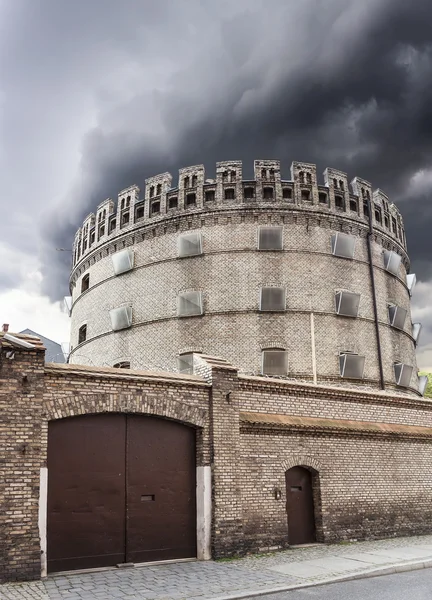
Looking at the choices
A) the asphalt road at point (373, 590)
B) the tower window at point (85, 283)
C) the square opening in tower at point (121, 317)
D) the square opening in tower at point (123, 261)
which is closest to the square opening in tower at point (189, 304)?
the square opening in tower at point (121, 317)

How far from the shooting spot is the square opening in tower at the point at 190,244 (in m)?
26.9

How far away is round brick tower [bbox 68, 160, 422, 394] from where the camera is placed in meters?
25.6

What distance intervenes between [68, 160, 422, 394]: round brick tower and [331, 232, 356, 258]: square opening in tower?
49 millimetres

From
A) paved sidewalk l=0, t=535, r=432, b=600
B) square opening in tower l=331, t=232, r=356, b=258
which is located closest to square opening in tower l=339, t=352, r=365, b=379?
square opening in tower l=331, t=232, r=356, b=258

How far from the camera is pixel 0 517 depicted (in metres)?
10.5

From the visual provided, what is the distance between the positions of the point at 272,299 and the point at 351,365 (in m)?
4.73

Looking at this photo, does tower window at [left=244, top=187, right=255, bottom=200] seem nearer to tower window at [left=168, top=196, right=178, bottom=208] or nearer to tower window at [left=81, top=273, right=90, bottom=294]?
tower window at [left=168, top=196, right=178, bottom=208]

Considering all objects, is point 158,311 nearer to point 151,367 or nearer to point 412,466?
point 151,367

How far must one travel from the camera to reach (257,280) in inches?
1030

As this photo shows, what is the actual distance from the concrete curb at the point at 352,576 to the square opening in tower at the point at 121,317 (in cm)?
1784

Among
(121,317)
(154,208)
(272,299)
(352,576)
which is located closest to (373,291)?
(272,299)

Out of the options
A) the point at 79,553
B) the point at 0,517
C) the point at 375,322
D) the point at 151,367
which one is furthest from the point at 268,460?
the point at 375,322

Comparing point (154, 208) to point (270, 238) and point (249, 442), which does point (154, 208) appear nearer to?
point (270, 238)

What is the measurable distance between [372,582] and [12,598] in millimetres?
6510
